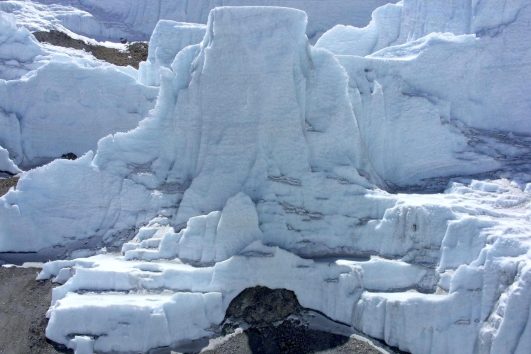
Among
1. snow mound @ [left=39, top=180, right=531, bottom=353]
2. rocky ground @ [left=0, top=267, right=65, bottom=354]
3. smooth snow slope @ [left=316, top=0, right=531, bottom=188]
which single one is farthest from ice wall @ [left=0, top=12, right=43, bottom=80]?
smooth snow slope @ [left=316, top=0, right=531, bottom=188]

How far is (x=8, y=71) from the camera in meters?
19.6

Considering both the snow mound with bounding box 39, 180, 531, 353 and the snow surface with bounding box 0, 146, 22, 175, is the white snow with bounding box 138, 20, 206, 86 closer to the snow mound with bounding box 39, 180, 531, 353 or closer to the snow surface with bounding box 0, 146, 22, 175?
the snow surface with bounding box 0, 146, 22, 175

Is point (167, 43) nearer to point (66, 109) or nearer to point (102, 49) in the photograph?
point (66, 109)

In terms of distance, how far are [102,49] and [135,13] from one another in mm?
4216

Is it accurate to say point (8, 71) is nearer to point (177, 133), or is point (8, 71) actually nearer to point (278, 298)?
point (177, 133)

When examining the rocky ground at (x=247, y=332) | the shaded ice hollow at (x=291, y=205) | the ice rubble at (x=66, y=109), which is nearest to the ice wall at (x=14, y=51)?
the ice rubble at (x=66, y=109)

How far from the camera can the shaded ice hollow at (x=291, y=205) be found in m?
10.1

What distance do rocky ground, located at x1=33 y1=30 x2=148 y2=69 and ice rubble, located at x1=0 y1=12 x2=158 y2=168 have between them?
7.80 metres

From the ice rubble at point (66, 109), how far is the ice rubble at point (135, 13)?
10.3 m

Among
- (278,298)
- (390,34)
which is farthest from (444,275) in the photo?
(390,34)

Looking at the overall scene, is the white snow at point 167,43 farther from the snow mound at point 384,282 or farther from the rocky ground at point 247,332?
the rocky ground at point 247,332

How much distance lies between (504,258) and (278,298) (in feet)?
13.9

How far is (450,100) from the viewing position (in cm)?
1398

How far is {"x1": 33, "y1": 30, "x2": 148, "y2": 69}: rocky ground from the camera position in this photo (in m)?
24.8
